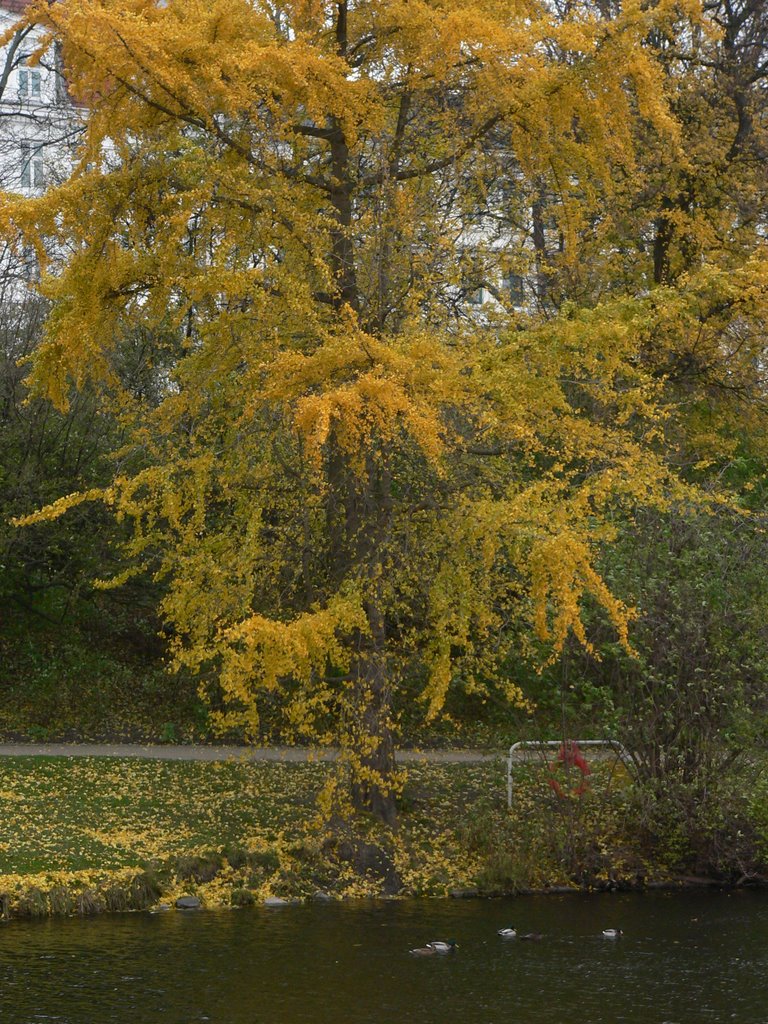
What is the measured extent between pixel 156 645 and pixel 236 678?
10.6 m

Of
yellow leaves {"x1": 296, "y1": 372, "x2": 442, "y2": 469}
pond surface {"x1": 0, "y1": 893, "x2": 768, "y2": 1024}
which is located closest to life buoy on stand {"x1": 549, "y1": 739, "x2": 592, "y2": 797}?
pond surface {"x1": 0, "y1": 893, "x2": 768, "y2": 1024}

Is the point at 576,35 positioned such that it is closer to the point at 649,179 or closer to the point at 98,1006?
the point at 649,179

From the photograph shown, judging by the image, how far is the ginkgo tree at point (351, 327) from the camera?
12.6 m

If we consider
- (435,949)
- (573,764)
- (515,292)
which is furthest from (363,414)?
(515,292)

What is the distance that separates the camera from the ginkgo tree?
12648 millimetres

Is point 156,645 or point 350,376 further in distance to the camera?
point 156,645

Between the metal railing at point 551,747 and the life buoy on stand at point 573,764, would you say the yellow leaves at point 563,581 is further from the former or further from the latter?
the metal railing at point 551,747

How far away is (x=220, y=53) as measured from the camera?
12992mm

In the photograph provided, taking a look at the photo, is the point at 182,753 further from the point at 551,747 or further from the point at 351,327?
the point at 351,327

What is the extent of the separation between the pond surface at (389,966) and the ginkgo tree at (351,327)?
5.54 ft

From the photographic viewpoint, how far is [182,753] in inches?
733

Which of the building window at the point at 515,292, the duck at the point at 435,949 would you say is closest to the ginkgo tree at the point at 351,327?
the building window at the point at 515,292

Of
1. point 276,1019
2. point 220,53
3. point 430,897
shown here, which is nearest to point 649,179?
point 220,53

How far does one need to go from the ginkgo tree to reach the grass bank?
752 millimetres
